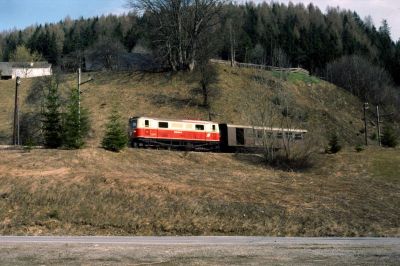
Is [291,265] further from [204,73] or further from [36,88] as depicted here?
Result: [36,88]

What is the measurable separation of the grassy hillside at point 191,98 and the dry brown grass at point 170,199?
22972 millimetres

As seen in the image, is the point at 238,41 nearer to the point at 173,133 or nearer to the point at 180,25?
the point at 180,25

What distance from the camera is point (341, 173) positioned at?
38.7 metres

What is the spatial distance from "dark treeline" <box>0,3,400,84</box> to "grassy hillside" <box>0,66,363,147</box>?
55.7ft

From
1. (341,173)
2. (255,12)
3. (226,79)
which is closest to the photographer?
(341,173)

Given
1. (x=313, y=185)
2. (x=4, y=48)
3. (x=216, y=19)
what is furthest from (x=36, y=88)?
(x=4, y=48)

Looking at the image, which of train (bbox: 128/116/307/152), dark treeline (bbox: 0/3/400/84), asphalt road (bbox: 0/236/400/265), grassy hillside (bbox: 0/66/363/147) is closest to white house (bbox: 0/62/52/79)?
dark treeline (bbox: 0/3/400/84)

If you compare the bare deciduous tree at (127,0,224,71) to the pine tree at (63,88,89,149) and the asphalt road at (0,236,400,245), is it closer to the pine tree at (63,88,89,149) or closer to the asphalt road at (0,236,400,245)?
the pine tree at (63,88,89,149)

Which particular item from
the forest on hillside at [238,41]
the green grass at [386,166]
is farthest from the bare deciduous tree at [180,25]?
the green grass at [386,166]

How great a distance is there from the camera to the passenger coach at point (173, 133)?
41.5 m

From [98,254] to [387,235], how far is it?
421 inches

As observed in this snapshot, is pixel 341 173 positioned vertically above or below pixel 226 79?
below

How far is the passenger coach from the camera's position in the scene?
41.5m

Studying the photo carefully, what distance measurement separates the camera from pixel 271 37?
123500 millimetres
